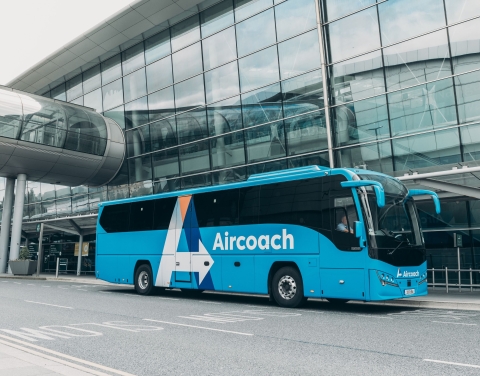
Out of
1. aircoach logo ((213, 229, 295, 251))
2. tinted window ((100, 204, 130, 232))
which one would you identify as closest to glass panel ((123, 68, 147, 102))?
tinted window ((100, 204, 130, 232))

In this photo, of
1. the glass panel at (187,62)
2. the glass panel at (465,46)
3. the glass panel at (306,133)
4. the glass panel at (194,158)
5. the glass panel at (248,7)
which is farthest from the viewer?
the glass panel at (187,62)

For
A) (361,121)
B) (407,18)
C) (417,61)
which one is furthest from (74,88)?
(417,61)

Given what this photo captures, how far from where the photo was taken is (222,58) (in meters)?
23.7

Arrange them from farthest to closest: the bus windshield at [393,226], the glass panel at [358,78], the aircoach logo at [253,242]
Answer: the glass panel at [358,78], the aircoach logo at [253,242], the bus windshield at [393,226]

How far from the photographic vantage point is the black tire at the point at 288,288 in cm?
1248

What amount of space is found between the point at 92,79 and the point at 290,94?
16.5 m

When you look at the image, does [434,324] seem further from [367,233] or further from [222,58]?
[222,58]

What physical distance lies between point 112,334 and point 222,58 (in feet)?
57.5

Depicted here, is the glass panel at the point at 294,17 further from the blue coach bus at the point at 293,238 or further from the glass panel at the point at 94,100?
the glass panel at the point at 94,100

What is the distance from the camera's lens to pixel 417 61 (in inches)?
683

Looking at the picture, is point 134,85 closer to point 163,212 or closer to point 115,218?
point 115,218

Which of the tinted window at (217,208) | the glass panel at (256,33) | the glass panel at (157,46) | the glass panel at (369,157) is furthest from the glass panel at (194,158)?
the tinted window at (217,208)

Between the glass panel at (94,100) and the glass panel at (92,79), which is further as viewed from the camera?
the glass panel at (92,79)

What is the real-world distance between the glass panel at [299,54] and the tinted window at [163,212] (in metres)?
7.96
